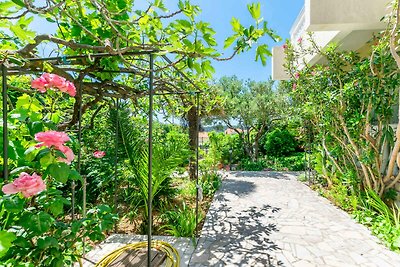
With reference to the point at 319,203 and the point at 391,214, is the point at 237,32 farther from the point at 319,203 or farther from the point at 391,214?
the point at 319,203

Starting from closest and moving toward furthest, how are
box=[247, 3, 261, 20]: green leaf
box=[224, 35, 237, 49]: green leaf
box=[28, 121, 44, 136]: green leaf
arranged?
box=[28, 121, 44, 136]: green leaf, box=[247, 3, 261, 20]: green leaf, box=[224, 35, 237, 49]: green leaf

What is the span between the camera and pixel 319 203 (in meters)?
6.12

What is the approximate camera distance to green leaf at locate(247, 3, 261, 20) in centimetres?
191

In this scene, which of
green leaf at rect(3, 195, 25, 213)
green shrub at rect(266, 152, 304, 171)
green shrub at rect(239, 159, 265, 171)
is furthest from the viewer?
green shrub at rect(239, 159, 265, 171)

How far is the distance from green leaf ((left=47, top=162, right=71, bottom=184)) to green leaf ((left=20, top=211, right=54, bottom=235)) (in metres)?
0.29

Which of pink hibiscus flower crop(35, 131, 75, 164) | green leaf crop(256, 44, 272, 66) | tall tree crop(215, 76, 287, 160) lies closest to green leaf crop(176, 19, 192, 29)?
green leaf crop(256, 44, 272, 66)

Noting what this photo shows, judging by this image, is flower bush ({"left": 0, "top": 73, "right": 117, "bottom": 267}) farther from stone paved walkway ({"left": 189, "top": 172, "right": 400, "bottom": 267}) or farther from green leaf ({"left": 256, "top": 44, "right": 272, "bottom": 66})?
stone paved walkway ({"left": 189, "top": 172, "right": 400, "bottom": 267})

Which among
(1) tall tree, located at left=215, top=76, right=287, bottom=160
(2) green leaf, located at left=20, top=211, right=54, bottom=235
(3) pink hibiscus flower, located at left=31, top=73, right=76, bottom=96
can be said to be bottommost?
(2) green leaf, located at left=20, top=211, right=54, bottom=235

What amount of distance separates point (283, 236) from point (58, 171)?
3.95 m

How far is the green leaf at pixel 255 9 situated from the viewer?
1910 millimetres

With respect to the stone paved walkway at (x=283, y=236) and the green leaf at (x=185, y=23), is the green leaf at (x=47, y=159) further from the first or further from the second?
the stone paved walkway at (x=283, y=236)

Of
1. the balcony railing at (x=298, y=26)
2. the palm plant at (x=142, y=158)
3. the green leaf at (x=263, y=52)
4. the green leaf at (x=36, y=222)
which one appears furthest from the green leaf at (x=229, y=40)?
the balcony railing at (x=298, y=26)

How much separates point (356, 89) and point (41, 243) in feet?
19.7

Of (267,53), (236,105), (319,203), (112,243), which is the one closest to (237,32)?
(267,53)
